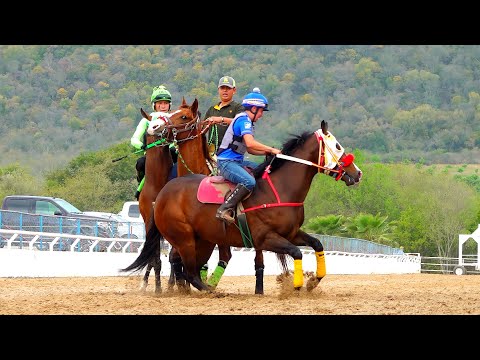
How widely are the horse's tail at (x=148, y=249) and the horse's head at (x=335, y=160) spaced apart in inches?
111

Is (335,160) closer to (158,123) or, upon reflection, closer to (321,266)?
(321,266)

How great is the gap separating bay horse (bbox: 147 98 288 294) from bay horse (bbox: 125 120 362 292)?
1.47ft

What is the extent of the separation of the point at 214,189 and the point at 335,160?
5.45 ft

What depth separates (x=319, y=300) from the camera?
14.5m

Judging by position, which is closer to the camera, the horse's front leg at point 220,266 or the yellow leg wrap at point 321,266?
the yellow leg wrap at point 321,266

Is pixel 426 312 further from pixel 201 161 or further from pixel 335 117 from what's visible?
pixel 335 117

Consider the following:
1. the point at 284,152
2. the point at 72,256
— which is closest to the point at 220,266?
the point at 284,152

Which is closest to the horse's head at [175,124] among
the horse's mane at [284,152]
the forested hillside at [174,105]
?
the horse's mane at [284,152]

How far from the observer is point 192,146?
16406mm

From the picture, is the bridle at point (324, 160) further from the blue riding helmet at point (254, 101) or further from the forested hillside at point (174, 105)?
the forested hillside at point (174, 105)

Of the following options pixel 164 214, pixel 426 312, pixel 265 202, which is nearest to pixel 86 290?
pixel 164 214

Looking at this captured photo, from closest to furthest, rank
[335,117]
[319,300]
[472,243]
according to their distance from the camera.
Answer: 1. [319,300]
2. [472,243]
3. [335,117]

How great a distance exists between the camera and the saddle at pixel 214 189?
50.6 feet

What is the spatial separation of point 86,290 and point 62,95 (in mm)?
155103
